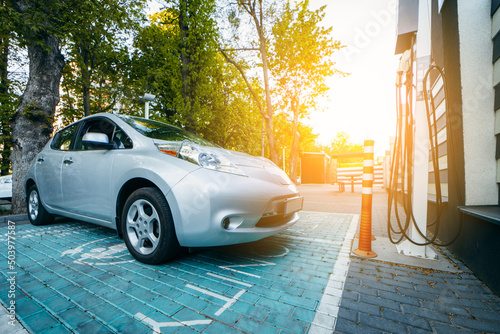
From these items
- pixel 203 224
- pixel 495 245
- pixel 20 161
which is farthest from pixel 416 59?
pixel 20 161

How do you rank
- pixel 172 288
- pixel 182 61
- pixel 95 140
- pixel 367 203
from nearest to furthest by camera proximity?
pixel 172 288
pixel 95 140
pixel 367 203
pixel 182 61

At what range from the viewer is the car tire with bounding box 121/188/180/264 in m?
2.18

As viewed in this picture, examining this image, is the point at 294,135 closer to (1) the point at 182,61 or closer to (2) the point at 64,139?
(1) the point at 182,61

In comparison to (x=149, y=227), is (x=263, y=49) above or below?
above

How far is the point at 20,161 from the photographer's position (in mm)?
5352

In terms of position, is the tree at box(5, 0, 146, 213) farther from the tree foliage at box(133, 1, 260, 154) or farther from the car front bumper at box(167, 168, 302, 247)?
the car front bumper at box(167, 168, 302, 247)

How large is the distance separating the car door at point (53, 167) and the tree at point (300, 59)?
13.0 metres

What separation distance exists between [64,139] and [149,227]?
256cm

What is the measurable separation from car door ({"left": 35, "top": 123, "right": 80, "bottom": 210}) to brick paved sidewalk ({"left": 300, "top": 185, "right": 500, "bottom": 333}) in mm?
3848

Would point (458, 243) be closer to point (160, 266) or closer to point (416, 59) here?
point (416, 59)

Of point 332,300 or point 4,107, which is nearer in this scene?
point 332,300

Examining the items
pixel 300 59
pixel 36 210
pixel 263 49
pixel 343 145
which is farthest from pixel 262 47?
pixel 343 145

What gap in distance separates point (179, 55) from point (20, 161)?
8.27 m

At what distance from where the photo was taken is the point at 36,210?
13.0ft
